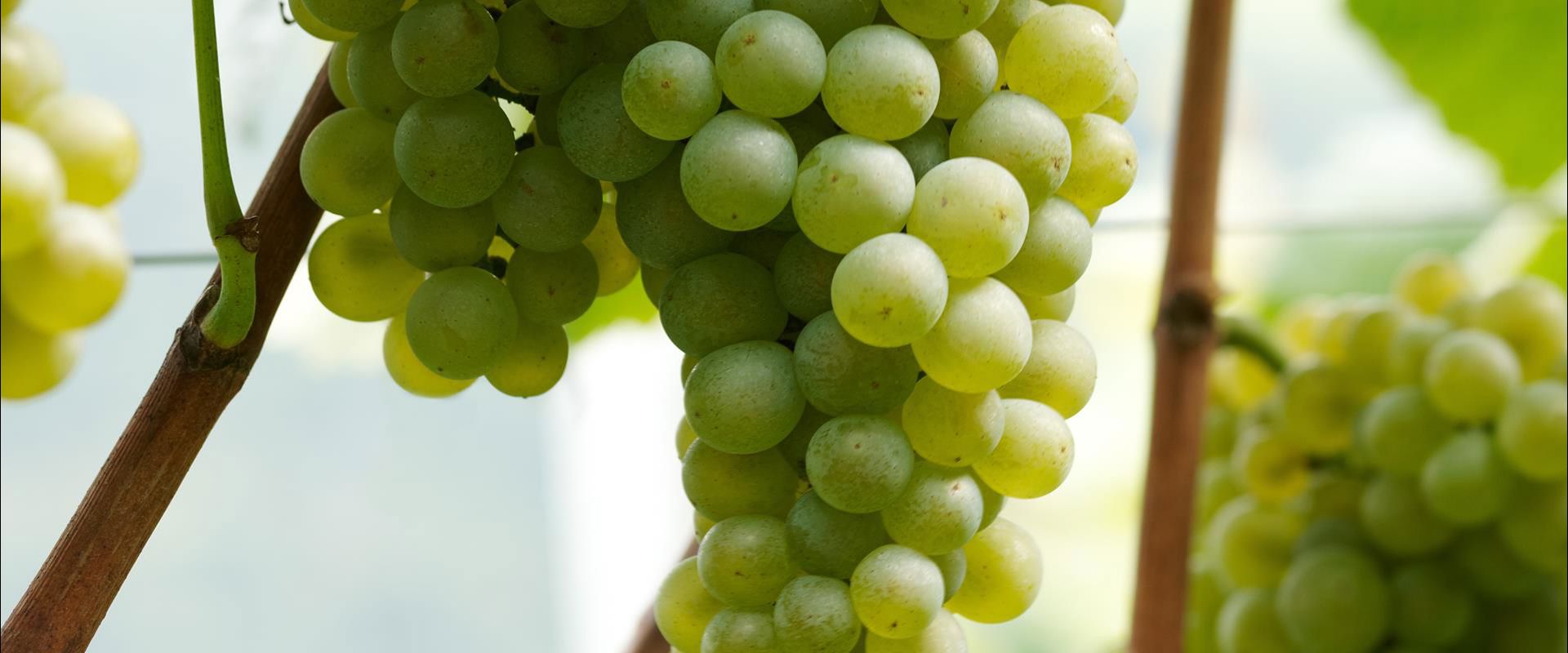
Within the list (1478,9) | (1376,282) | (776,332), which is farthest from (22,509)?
(1376,282)

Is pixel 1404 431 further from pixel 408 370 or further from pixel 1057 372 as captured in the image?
pixel 408 370

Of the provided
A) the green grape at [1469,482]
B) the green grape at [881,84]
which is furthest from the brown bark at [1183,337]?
the green grape at [881,84]

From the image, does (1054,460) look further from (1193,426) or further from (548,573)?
(548,573)

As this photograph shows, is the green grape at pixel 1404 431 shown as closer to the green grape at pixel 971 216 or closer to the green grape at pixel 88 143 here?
the green grape at pixel 971 216

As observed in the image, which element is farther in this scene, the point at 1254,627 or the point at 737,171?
the point at 1254,627

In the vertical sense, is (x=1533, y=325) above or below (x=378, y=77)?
below

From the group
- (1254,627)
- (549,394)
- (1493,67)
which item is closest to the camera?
(1254,627)

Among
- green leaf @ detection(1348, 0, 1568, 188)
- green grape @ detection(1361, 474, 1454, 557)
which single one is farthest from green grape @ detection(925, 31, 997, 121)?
green leaf @ detection(1348, 0, 1568, 188)

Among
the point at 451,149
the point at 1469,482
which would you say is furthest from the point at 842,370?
the point at 1469,482
